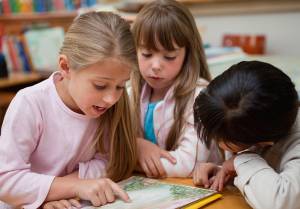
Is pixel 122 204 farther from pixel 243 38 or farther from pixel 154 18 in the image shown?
pixel 243 38

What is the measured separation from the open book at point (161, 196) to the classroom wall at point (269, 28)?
1.72m

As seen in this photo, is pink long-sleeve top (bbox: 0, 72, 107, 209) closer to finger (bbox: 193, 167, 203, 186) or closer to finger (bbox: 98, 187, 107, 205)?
finger (bbox: 98, 187, 107, 205)

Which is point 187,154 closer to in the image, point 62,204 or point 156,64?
point 156,64

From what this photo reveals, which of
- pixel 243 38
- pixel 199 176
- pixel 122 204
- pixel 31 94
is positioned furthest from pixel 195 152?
pixel 243 38

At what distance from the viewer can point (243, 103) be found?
852mm

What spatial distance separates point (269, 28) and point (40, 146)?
1.90 meters

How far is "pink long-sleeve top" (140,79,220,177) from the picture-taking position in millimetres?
1142

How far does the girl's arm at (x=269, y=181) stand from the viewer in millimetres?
813

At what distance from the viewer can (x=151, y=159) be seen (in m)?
1.14

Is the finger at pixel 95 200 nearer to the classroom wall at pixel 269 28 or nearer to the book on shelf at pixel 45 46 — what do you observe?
the classroom wall at pixel 269 28

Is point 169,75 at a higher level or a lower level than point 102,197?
higher

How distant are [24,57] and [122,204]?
2.82 m

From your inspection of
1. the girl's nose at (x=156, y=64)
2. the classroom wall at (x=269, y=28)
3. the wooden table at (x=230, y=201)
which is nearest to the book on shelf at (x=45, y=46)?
the classroom wall at (x=269, y=28)

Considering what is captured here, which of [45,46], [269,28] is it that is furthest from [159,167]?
[45,46]
